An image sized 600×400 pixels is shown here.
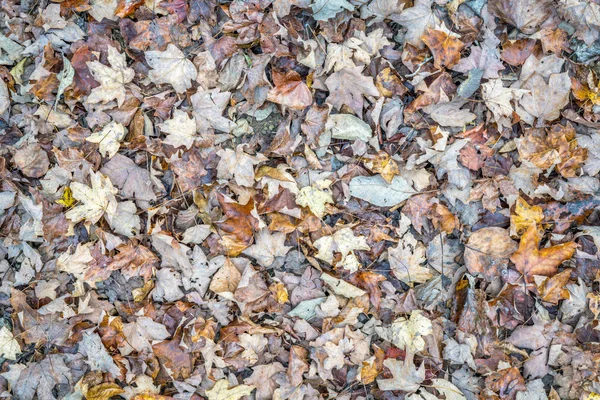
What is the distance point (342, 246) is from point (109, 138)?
1429 mm

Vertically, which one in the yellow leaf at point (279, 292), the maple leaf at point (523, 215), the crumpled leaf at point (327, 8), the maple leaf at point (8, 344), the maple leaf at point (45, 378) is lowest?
the maple leaf at point (45, 378)

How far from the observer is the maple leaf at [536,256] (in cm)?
242

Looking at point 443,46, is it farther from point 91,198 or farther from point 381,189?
point 91,198

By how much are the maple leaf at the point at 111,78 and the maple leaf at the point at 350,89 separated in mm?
1123

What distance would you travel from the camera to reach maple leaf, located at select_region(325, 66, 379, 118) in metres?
2.42

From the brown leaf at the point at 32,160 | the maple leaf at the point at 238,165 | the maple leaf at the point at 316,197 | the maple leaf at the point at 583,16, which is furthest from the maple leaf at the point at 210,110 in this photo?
the maple leaf at the point at 583,16

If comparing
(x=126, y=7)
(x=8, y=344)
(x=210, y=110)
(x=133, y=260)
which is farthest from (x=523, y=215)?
(x=8, y=344)

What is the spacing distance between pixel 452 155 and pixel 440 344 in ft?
3.47

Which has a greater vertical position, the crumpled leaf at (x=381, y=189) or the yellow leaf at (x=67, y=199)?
the crumpled leaf at (x=381, y=189)

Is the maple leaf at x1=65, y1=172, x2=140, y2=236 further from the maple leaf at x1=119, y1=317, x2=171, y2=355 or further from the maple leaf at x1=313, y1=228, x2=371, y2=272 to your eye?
the maple leaf at x1=313, y1=228, x2=371, y2=272

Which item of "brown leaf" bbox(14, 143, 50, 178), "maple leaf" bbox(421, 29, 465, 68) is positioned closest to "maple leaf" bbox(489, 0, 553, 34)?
"maple leaf" bbox(421, 29, 465, 68)

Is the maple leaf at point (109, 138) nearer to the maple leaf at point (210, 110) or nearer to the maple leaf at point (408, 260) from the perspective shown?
the maple leaf at point (210, 110)

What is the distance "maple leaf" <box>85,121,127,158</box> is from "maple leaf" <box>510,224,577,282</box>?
2274 mm

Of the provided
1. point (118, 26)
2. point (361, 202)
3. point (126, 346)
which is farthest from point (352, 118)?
point (126, 346)
